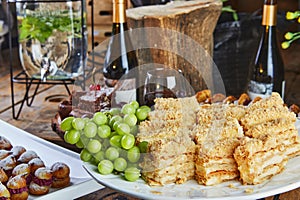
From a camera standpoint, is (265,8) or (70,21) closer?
(265,8)

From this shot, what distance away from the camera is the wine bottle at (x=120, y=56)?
142 centimetres

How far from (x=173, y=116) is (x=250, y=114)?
14cm

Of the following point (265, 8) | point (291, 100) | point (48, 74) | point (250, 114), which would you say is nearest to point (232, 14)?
point (291, 100)

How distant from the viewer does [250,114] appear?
35.1 inches

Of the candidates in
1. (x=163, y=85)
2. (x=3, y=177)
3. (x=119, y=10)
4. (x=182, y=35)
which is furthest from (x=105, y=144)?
(x=182, y=35)

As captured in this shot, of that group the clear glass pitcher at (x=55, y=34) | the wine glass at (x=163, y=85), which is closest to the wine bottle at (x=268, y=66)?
the wine glass at (x=163, y=85)

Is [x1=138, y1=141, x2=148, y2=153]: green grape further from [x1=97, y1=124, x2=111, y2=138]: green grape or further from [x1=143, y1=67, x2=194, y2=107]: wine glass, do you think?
[x1=143, y1=67, x2=194, y2=107]: wine glass

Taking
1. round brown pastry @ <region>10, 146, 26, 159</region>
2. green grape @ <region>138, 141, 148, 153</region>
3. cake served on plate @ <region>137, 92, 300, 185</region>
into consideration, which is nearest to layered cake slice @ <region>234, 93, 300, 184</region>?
cake served on plate @ <region>137, 92, 300, 185</region>

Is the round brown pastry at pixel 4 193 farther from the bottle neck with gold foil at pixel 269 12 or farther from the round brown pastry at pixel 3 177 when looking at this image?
the bottle neck with gold foil at pixel 269 12

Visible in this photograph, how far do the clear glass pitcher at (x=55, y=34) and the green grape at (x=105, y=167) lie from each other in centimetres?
80

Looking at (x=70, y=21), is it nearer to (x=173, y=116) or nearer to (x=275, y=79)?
(x=275, y=79)

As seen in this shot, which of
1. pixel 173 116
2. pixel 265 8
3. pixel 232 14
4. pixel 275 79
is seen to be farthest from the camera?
pixel 232 14

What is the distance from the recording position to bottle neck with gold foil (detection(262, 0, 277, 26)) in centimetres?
134

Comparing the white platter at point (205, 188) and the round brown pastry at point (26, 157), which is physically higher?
the white platter at point (205, 188)
